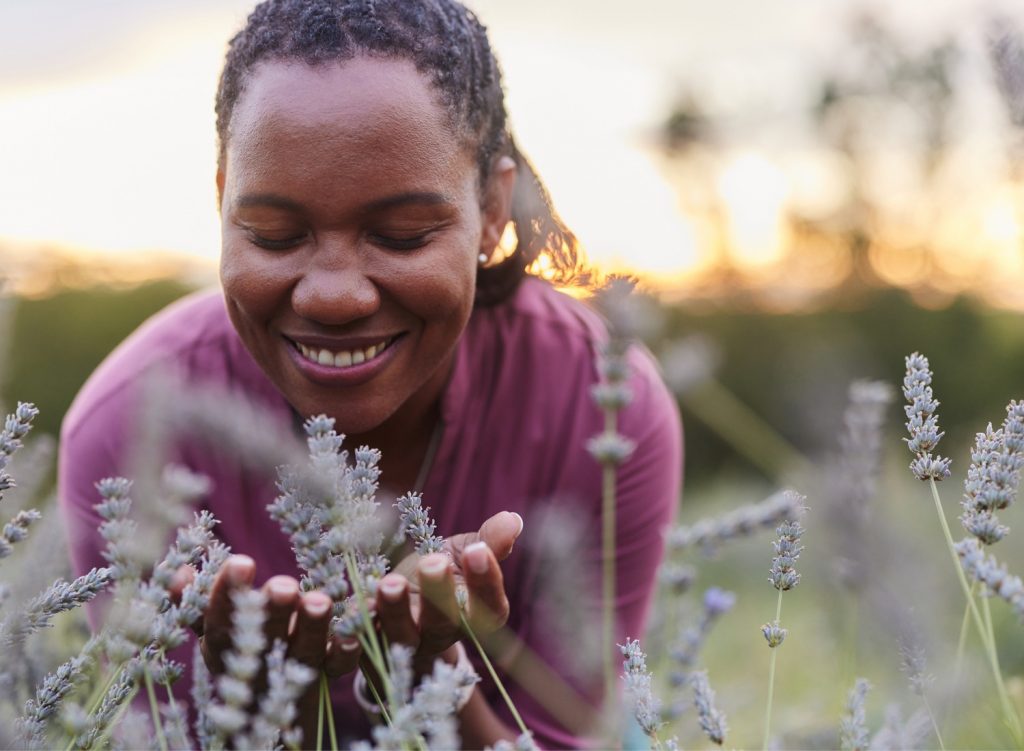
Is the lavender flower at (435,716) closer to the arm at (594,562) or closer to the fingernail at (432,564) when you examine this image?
the fingernail at (432,564)

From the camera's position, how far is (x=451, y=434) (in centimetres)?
249

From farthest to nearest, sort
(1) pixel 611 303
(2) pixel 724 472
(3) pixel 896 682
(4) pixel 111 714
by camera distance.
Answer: (2) pixel 724 472 < (3) pixel 896 682 < (4) pixel 111 714 < (1) pixel 611 303

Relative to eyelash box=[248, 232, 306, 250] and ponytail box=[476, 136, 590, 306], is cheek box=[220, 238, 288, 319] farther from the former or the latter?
ponytail box=[476, 136, 590, 306]

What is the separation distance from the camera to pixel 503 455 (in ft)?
8.43

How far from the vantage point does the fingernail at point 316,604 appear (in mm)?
1068

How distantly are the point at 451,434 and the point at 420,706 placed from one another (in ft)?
5.33

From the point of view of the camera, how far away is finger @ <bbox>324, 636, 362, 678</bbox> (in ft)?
3.90

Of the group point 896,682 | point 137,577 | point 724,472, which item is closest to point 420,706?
point 137,577

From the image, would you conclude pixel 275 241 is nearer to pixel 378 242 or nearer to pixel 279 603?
pixel 378 242

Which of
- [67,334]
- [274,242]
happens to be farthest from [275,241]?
[67,334]

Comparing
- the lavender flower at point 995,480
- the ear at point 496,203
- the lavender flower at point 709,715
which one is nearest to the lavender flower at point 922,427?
the lavender flower at point 995,480

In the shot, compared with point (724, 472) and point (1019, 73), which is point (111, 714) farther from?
point (724, 472)

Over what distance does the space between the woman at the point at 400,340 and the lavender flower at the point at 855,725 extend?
0.40 meters

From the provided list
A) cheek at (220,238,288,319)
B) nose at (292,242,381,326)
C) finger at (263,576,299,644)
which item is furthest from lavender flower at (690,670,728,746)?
cheek at (220,238,288,319)
